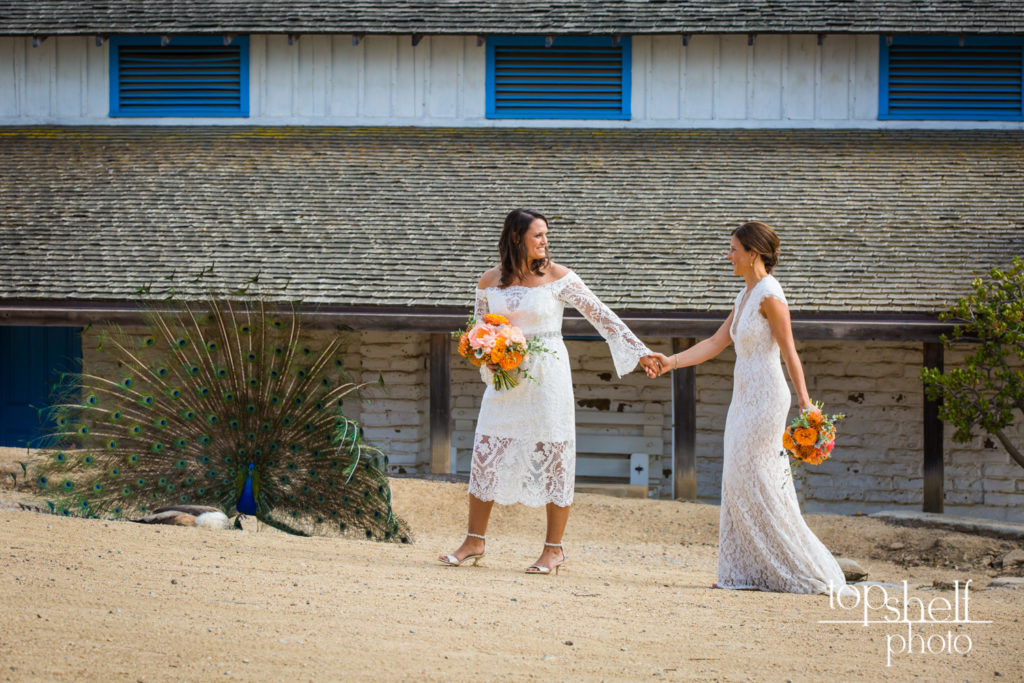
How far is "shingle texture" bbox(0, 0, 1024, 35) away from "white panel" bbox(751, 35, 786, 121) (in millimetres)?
444

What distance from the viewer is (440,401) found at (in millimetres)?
11594

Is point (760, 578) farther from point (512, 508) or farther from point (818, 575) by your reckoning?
point (512, 508)

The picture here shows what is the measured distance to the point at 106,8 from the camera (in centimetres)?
1418

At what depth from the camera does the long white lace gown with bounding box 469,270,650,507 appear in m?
6.00

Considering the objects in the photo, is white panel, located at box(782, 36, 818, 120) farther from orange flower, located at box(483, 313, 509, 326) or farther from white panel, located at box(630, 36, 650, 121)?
orange flower, located at box(483, 313, 509, 326)

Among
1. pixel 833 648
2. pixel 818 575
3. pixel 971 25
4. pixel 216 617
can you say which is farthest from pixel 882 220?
pixel 216 617

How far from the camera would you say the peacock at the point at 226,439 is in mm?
7715

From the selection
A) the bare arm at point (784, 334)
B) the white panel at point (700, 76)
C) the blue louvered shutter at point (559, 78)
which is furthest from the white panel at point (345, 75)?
the bare arm at point (784, 334)

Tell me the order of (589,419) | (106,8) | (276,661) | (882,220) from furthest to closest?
(106,8), (589,419), (882,220), (276,661)

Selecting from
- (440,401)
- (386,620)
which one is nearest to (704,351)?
(386,620)

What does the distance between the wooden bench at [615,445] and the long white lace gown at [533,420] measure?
695cm

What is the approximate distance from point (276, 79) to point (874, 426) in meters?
8.40

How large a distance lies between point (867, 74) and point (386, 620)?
1119 cm

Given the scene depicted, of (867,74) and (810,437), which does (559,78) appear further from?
(810,437)
